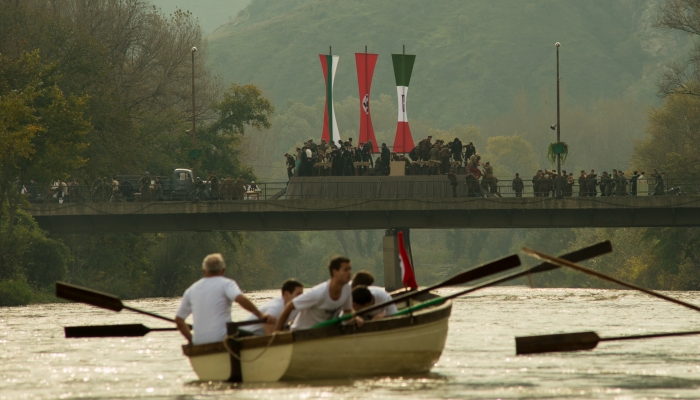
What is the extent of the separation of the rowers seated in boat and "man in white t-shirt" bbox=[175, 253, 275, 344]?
1.43 m

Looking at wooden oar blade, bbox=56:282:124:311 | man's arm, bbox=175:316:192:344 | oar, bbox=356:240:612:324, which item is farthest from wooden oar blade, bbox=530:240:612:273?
wooden oar blade, bbox=56:282:124:311

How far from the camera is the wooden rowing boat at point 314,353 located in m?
19.9

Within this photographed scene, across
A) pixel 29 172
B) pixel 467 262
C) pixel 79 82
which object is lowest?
pixel 467 262

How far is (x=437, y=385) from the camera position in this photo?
20484mm

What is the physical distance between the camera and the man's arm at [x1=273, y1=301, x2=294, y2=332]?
19.9 meters

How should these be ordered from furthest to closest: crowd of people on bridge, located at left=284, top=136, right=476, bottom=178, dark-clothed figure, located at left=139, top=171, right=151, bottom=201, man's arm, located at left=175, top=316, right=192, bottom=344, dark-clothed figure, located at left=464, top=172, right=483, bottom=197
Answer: dark-clothed figure, located at left=139, top=171, right=151, bottom=201 → crowd of people on bridge, located at left=284, top=136, right=476, bottom=178 → dark-clothed figure, located at left=464, top=172, right=483, bottom=197 → man's arm, located at left=175, top=316, right=192, bottom=344

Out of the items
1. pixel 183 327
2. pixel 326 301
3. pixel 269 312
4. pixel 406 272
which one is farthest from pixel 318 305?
pixel 406 272

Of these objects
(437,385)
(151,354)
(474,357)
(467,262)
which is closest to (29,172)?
(151,354)

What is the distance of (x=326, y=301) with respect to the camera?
2005cm

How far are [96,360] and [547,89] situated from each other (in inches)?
6586

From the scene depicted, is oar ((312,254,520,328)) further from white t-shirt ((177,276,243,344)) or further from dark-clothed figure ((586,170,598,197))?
dark-clothed figure ((586,170,598,197))

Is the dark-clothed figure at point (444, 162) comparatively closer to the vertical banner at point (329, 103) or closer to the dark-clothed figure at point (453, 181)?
the dark-clothed figure at point (453, 181)

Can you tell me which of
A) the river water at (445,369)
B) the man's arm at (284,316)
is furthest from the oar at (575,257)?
the man's arm at (284,316)

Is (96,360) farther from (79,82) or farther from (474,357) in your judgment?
(79,82)
